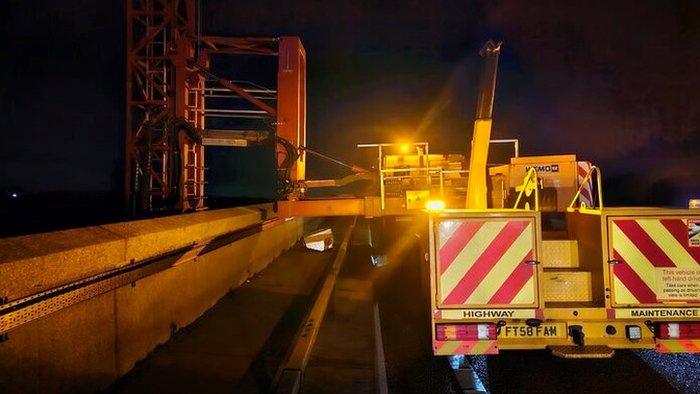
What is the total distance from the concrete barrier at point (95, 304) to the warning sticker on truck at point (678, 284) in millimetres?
4844

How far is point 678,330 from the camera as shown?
4387 mm

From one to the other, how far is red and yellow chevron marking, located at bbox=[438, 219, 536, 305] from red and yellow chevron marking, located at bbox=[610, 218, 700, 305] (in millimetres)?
812

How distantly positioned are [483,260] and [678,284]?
5.91ft

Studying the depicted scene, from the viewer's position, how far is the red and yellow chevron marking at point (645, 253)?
4457mm

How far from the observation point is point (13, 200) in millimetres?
31625

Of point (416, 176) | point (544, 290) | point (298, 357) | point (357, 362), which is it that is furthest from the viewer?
point (416, 176)

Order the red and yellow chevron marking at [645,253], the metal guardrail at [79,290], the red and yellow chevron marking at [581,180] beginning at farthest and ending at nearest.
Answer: the red and yellow chevron marking at [581,180] < the red and yellow chevron marking at [645,253] < the metal guardrail at [79,290]

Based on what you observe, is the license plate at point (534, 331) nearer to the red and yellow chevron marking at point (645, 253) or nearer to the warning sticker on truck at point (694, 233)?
the red and yellow chevron marking at point (645, 253)

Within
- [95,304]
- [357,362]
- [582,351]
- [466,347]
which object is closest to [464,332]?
[466,347]

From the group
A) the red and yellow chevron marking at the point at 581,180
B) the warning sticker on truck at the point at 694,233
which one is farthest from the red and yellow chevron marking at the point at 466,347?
the red and yellow chevron marking at the point at 581,180

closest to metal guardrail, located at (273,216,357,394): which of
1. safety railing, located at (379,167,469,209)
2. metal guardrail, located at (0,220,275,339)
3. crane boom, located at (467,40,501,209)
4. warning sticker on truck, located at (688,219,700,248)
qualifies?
metal guardrail, located at (0,220,275,339)

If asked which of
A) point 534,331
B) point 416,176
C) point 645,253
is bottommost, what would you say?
point 534,331

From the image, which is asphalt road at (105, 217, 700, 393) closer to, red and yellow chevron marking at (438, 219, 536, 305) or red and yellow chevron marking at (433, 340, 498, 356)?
red and yellow chevron marking at (433, 340, 498, 356)

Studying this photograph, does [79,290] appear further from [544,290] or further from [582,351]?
[582,351]
